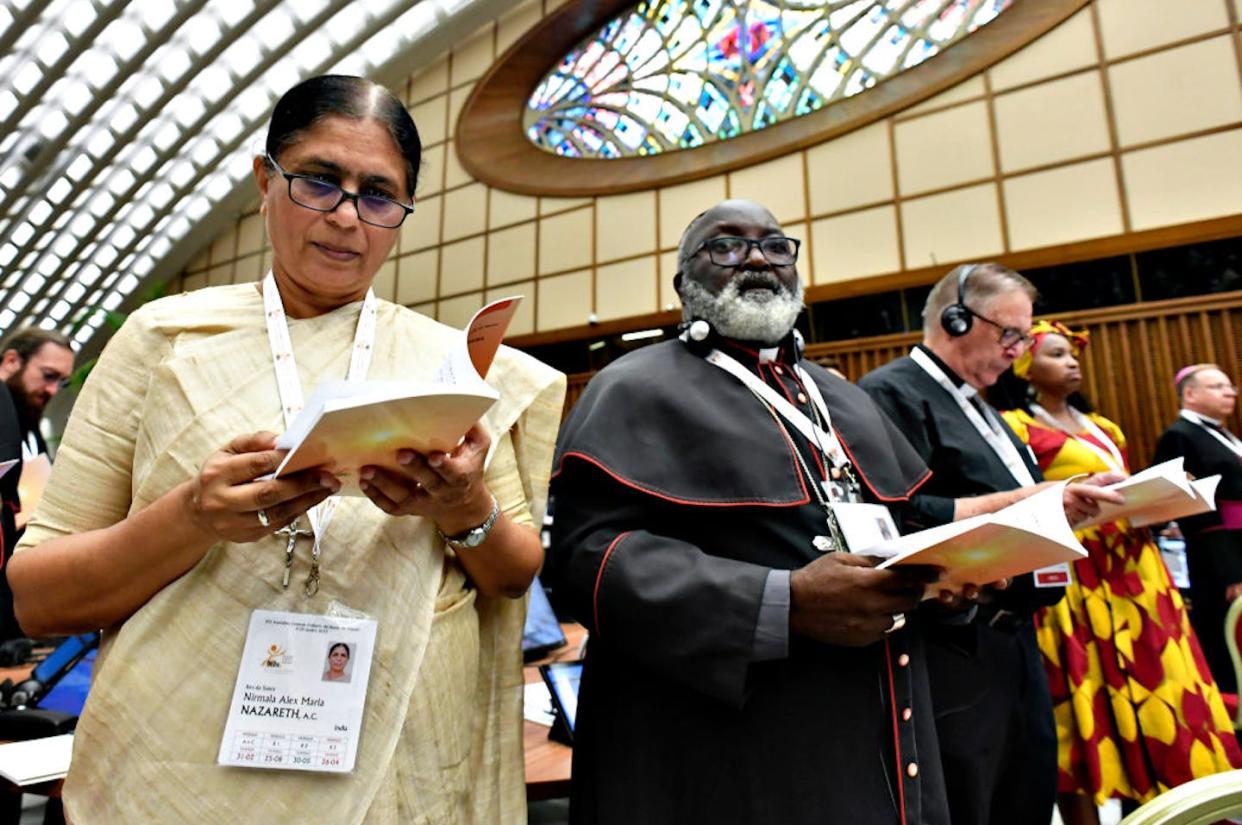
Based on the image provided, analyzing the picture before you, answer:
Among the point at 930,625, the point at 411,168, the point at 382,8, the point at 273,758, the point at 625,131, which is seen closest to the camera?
the point at 273,758

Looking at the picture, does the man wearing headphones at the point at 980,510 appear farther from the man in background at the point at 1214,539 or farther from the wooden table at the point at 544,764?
the man in background at the point at 1214,539

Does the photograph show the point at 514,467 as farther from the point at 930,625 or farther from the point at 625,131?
the point at 625,131

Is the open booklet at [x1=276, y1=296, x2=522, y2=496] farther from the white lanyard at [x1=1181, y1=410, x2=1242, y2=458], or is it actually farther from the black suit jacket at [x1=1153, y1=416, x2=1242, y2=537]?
the white lanyard at [x1=1181, y1=410, x2=1242, y2=458]

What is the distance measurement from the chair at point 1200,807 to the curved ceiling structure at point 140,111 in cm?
1083

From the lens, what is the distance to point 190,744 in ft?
2.45

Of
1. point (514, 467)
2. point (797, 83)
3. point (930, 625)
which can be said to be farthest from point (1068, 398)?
point (797, 83)

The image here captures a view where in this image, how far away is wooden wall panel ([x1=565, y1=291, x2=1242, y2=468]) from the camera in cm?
498

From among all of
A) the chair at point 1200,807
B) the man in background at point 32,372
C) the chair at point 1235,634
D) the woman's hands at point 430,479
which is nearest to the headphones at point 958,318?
the chair at point 1235,634

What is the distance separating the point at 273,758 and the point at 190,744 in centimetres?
9

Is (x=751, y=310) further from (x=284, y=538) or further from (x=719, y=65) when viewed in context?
(x=719, y=65)

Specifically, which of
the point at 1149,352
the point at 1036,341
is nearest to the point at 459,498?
the point at 1036,341

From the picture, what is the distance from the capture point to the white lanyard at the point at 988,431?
6.18 ft

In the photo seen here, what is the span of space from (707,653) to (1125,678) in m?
1.84

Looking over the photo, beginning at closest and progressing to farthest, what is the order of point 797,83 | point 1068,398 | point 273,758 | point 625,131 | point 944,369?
point 273,758
point 944,369
point 1068,398
point 797,83
point 625,131
